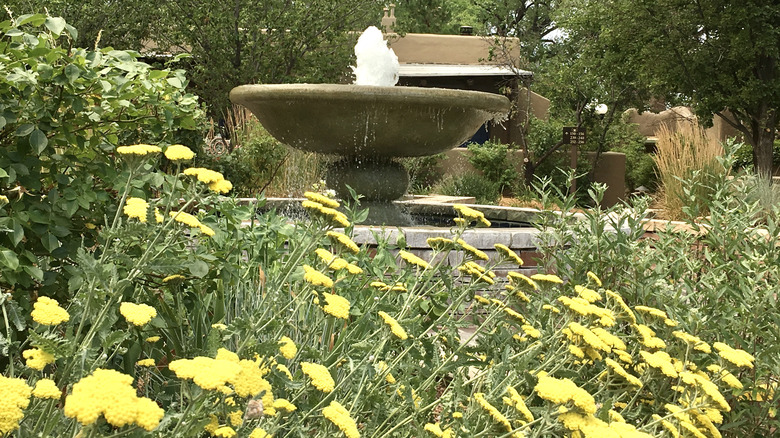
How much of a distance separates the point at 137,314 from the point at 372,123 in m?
4.12

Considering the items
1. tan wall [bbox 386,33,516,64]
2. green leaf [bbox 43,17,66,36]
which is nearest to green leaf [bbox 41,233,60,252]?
green leaf [bbox 43,17,66,36]

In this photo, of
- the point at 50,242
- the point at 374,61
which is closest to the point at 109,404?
the point at 50,242

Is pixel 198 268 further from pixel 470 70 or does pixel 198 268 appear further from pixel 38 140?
pixel 470 70

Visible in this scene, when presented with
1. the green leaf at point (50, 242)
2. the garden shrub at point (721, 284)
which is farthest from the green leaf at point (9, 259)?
the garden shrub at point (721, 284)

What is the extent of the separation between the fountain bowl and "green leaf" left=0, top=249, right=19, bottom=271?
3.28m

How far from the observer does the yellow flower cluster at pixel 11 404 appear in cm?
103

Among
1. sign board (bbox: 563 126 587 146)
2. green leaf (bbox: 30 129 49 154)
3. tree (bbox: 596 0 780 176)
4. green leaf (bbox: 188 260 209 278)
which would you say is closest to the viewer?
green leaf (bbox: 188 260 209 278)

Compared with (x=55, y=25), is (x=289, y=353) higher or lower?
lower

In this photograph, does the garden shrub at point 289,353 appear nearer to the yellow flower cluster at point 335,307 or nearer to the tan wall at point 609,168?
the yellow flower cluster at point 335,307

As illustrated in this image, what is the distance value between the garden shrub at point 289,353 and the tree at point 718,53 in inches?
510

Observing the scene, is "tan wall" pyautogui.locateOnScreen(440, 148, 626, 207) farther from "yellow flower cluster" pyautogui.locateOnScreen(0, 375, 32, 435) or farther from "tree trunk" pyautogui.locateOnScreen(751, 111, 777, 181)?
"yellow flower cluster" pyautogui.locateOnScreen(0, 375, 32, 435)

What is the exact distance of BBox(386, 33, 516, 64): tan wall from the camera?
21750 mm

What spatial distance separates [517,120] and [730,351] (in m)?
20.2

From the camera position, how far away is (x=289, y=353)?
5.07 feet
